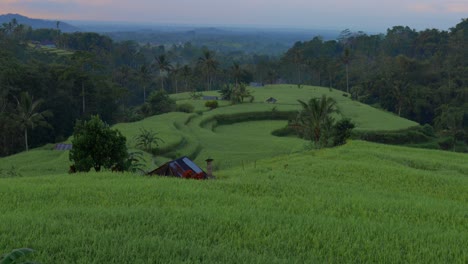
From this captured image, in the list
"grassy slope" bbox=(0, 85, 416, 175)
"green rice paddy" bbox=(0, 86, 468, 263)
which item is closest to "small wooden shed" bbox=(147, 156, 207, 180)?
"green rice paddy" bbox=(0, 86, 468, 263)

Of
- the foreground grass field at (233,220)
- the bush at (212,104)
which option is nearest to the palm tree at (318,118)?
the foreground grass field at (233,220)

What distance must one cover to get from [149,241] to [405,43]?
11463 centimetres

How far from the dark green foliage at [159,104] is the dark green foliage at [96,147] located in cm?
3598

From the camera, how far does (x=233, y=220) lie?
8.49 meters

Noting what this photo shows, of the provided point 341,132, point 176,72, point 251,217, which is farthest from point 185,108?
point 251,217

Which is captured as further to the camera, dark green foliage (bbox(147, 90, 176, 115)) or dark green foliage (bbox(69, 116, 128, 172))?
dark green foliage (bbox(147, 90, 176, 115))

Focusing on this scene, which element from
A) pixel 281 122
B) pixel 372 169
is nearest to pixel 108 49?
pixel 281 122

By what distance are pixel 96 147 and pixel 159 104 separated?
37033 millimetres

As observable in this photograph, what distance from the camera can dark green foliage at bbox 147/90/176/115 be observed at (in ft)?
174

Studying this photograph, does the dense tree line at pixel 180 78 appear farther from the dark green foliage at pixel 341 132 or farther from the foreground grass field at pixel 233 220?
the foreground grass field at pixel 233 220

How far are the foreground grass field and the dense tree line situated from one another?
25535mm

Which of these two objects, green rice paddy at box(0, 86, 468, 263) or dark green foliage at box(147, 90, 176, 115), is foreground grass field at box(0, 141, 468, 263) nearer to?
green rice paddy at box(0, 86, 468, 263)

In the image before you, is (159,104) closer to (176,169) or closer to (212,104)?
(212,104)

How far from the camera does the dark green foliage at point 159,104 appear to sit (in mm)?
53188
